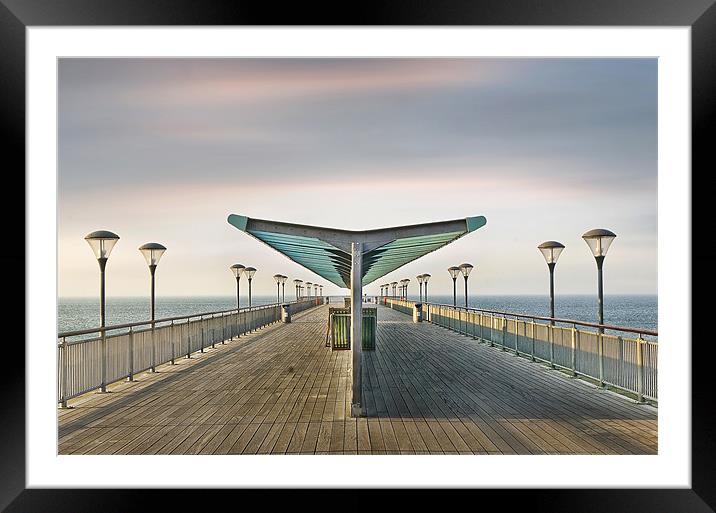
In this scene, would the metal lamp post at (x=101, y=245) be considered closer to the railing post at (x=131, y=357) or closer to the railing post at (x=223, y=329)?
the railing post at (x=131, y=357)

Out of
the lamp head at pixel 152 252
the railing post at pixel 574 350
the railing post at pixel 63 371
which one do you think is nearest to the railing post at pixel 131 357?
the railing post at pixel 63 371

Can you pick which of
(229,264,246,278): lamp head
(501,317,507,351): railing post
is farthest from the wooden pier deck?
(229,264,246,278): lamp head

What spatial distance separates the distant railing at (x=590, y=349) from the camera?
25.9ft

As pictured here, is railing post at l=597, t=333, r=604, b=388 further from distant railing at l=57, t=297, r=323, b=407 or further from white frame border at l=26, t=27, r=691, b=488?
distant railing at l=57, t=297, r=323, b=407

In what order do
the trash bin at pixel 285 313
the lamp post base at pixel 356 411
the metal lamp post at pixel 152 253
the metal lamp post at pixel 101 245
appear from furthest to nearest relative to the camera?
the trash bin at pixel 285 313, the metal lamp post at pixel 152 253, the metal lamp post at pixel 101 245, the lamp post base at pixel 356 411

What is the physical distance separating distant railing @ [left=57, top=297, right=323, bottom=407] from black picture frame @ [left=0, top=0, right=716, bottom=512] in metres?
1.98

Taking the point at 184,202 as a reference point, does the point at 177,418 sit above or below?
below

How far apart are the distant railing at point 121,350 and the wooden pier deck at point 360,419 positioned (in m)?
0.25

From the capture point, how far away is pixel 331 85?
3588cm

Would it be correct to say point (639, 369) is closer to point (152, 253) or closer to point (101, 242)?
point (101, 242)
